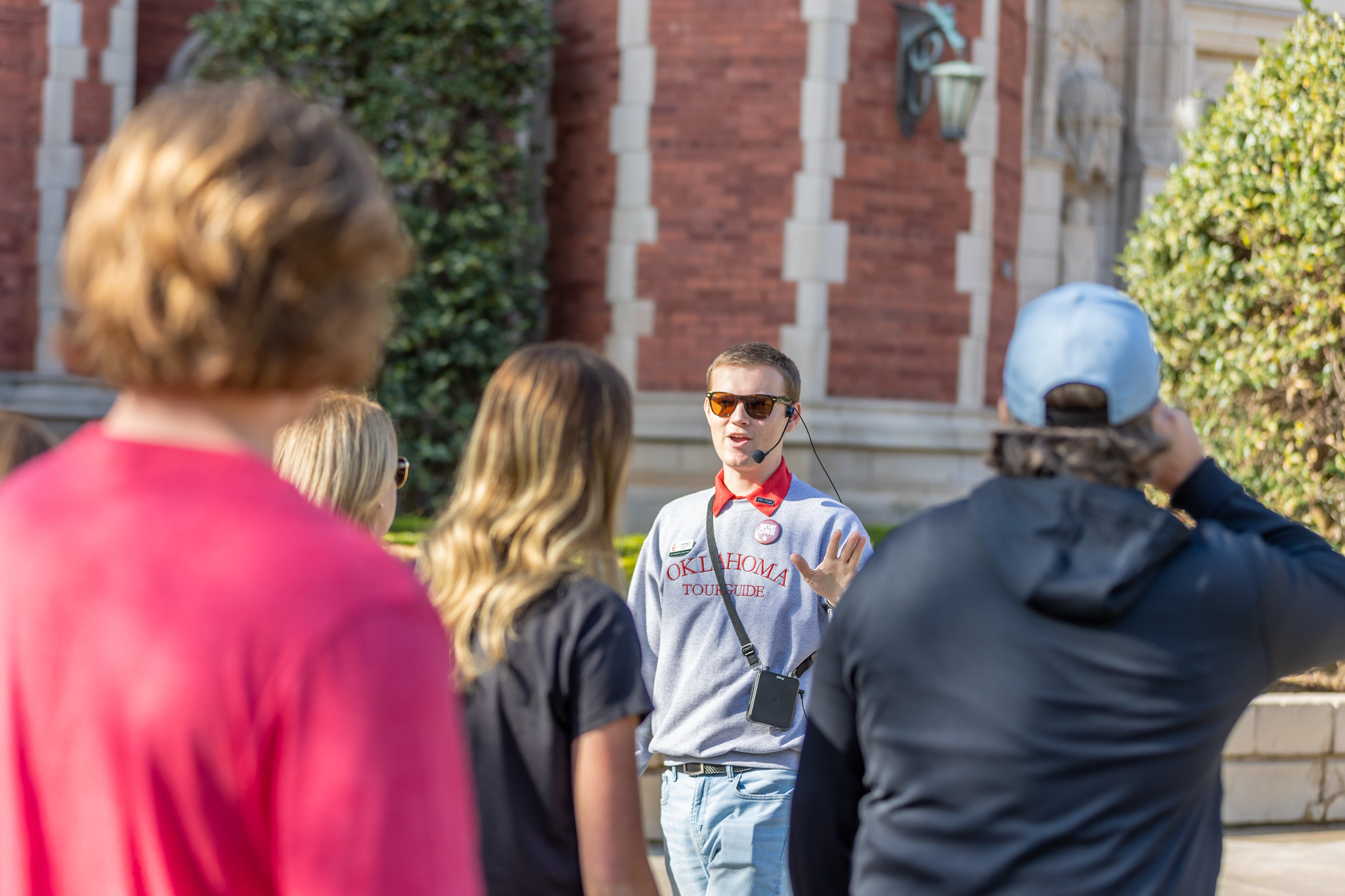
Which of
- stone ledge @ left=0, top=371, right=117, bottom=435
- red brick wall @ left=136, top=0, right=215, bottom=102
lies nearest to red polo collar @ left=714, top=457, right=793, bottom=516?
stone ledge @ left=0, top=371, right=117, bottom=435

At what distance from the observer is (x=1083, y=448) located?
1693mm

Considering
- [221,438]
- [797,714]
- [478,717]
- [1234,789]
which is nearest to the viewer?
[221,438]

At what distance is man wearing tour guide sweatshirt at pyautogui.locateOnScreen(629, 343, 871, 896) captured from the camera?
2914 millimetres

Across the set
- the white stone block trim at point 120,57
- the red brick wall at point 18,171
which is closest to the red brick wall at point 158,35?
the white stone block trim at point 120,57

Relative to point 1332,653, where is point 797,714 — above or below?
below

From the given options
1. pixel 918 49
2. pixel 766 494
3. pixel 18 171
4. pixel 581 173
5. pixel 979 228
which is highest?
pixel 918 49

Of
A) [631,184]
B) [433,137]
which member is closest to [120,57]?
[433,137]

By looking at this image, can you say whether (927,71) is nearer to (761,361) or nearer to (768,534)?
(761,361)

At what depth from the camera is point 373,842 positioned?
94 centimetres

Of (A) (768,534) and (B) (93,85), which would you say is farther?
(B) (93,85)

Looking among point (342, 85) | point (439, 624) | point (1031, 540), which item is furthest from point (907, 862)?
point (342, 85)

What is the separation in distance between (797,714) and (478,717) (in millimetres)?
1222

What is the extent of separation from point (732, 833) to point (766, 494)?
80cm

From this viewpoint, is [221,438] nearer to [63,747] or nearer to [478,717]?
[63,747]
